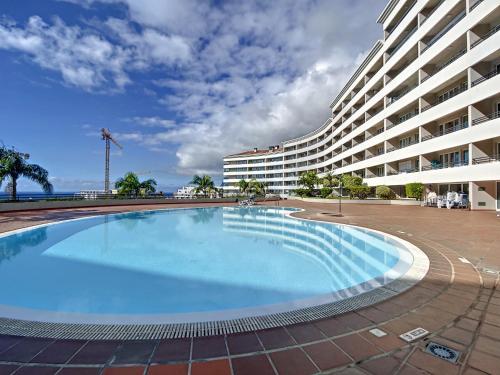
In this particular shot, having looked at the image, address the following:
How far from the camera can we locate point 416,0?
985 inches

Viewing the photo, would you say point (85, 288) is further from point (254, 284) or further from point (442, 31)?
point (442, 31)

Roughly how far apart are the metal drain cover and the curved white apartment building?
19569mm

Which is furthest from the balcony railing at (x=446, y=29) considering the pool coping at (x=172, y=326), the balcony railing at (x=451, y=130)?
the pool coping at (x=172, y=326)

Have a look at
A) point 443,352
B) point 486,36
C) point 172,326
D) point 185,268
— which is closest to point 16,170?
point 185,268

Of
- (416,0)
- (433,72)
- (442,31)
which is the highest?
(416,0)

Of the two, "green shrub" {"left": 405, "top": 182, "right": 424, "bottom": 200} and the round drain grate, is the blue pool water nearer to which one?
the round drain grate

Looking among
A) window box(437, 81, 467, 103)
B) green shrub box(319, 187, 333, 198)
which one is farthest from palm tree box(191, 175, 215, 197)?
window box(437, 81, 467, 103)

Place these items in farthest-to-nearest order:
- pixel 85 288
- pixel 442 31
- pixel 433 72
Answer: pixel 433 72, pixel 442 31, pixel 85 288

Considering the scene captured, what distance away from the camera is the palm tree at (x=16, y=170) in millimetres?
20078

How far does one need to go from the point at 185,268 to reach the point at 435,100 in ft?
90.0

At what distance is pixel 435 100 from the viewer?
23656mm

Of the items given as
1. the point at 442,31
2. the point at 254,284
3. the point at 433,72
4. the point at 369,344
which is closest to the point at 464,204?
the point at 433,72

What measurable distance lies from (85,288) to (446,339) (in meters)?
6.89

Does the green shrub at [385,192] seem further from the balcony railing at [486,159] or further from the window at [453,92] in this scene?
the balcony railing at [486,159]
